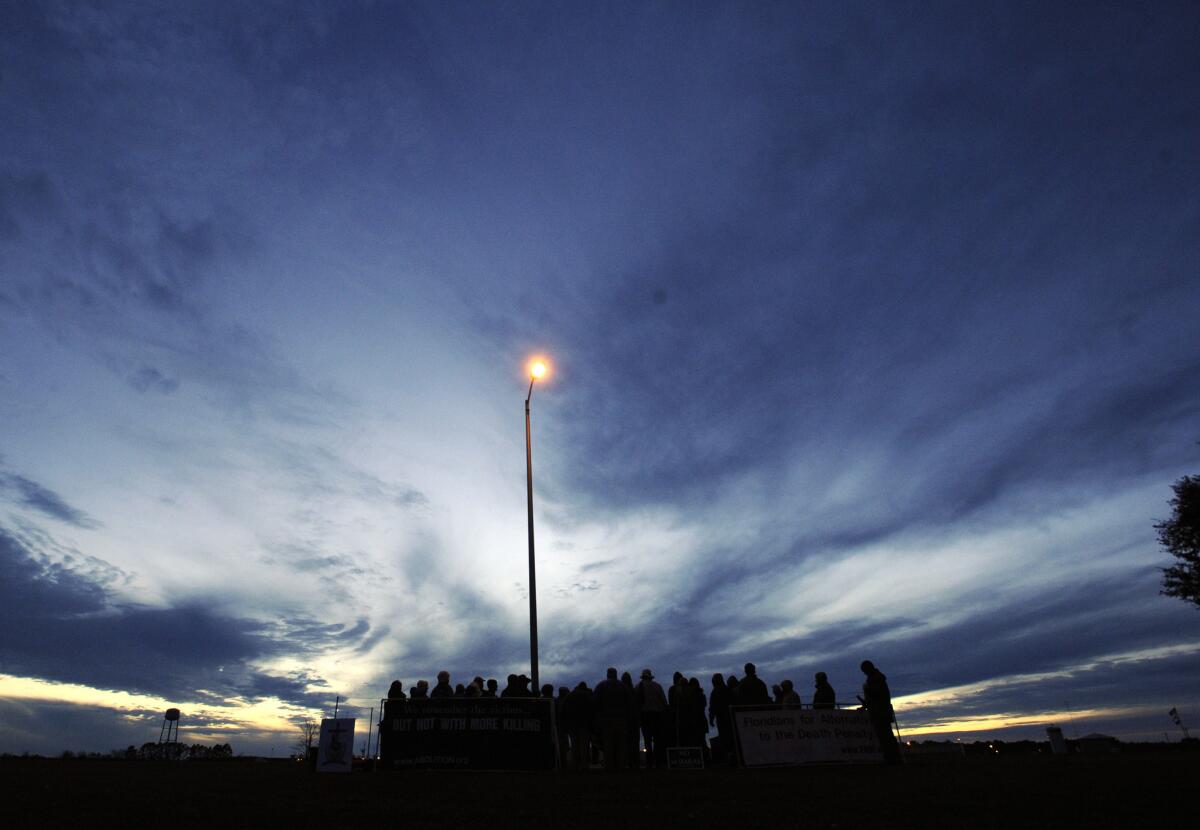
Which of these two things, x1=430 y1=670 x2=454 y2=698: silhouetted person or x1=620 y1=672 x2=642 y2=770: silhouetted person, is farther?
x1=430 y1=670 x2=454 y2=698: silhouetted person

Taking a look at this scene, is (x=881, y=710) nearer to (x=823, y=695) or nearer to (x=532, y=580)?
(x=823, y=695)

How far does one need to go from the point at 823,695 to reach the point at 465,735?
799 cm

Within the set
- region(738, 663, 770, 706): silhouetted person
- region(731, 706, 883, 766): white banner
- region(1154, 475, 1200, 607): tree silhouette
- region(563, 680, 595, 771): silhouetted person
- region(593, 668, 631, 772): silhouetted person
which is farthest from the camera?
region(1154, 475, 1200, 607): tree silhouette

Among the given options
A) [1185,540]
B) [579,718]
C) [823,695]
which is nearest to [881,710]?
[823,695]

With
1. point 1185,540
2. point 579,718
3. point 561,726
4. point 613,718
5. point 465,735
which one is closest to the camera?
point 613,718

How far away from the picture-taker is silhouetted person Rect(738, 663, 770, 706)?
1605 centimetres

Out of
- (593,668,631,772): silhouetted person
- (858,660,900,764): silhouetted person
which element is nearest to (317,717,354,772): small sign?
(593,668,631,772): silhouetted person

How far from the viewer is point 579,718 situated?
15258 mm

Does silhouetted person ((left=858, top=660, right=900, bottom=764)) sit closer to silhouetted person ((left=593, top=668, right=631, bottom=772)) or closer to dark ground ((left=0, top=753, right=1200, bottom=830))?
dark ground ((left=0, top=753, right=1200, bottom=830))

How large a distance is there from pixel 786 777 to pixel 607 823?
6001mm

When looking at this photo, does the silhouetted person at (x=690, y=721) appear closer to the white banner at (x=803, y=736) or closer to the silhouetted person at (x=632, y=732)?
the white banner at (x=803, y=736)

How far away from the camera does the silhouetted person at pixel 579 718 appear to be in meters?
15.3

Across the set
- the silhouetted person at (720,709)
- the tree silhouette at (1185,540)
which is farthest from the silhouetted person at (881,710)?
the tree silhouette at (1185,540)

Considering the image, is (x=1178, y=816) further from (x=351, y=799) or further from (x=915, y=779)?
(x=351, y=799)
